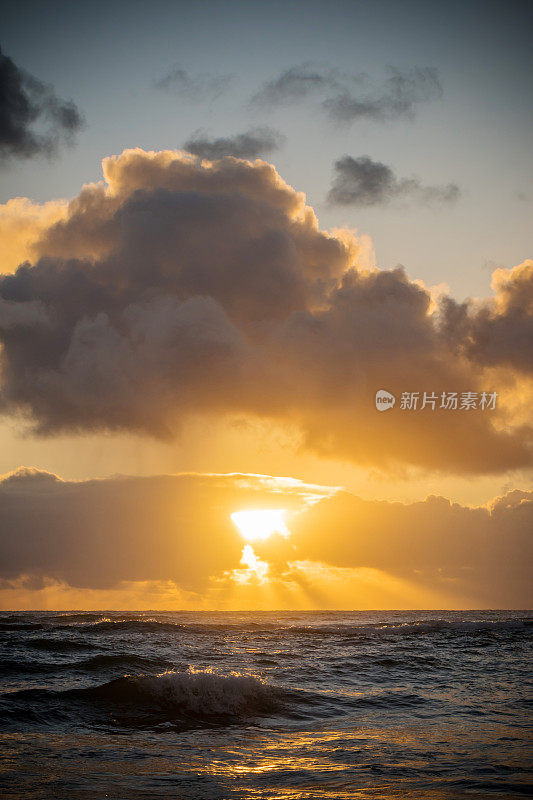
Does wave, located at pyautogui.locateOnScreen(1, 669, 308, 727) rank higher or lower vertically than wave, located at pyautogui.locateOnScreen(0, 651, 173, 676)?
higher

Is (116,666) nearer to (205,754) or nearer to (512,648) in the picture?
(205,754)

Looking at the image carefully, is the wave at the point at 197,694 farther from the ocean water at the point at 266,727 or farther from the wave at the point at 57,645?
the wave at the point at 57,645

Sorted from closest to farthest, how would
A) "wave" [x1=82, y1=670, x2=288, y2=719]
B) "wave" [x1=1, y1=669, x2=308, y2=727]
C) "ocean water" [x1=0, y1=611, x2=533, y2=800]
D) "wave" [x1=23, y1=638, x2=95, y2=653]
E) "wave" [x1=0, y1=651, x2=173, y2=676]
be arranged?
"ocean water" [x1=0, y1=611, x2=533, y2=800]
"wave" [x1=1, y1=669, x2=308, y2=727]
"wave" [x1=82, y1=670, x2=288, y2=719]
"wave" [x1=0, y1=651, x2=173, y2=676]
"wave" [x1=23, y1=638, x2=95, y2=653]

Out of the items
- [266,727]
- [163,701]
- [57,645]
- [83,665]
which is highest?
[266,727]

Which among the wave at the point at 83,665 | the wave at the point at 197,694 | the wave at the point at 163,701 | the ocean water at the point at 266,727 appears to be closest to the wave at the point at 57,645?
the ocean water at the point at 266,727

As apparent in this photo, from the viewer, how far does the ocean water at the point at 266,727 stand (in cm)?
902

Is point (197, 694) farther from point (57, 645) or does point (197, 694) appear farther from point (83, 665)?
point (57, 645)

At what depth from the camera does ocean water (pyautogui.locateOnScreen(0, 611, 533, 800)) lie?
9.02 meters

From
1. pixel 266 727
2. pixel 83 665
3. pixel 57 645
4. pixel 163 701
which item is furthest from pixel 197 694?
pixel 57 645

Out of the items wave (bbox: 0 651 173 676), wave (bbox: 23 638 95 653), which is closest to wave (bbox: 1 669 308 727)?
wave (bbox: 0 651 173 676)

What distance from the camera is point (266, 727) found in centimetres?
1415

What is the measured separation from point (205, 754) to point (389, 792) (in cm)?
430

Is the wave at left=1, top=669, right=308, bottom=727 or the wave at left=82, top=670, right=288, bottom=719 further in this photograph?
the wave at left=82, top=670, right=288, bottom=719

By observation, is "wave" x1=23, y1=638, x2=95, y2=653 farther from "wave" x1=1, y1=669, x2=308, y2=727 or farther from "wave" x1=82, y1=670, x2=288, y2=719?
"wave" x1=82, y1=670, x2=288, y2=719
